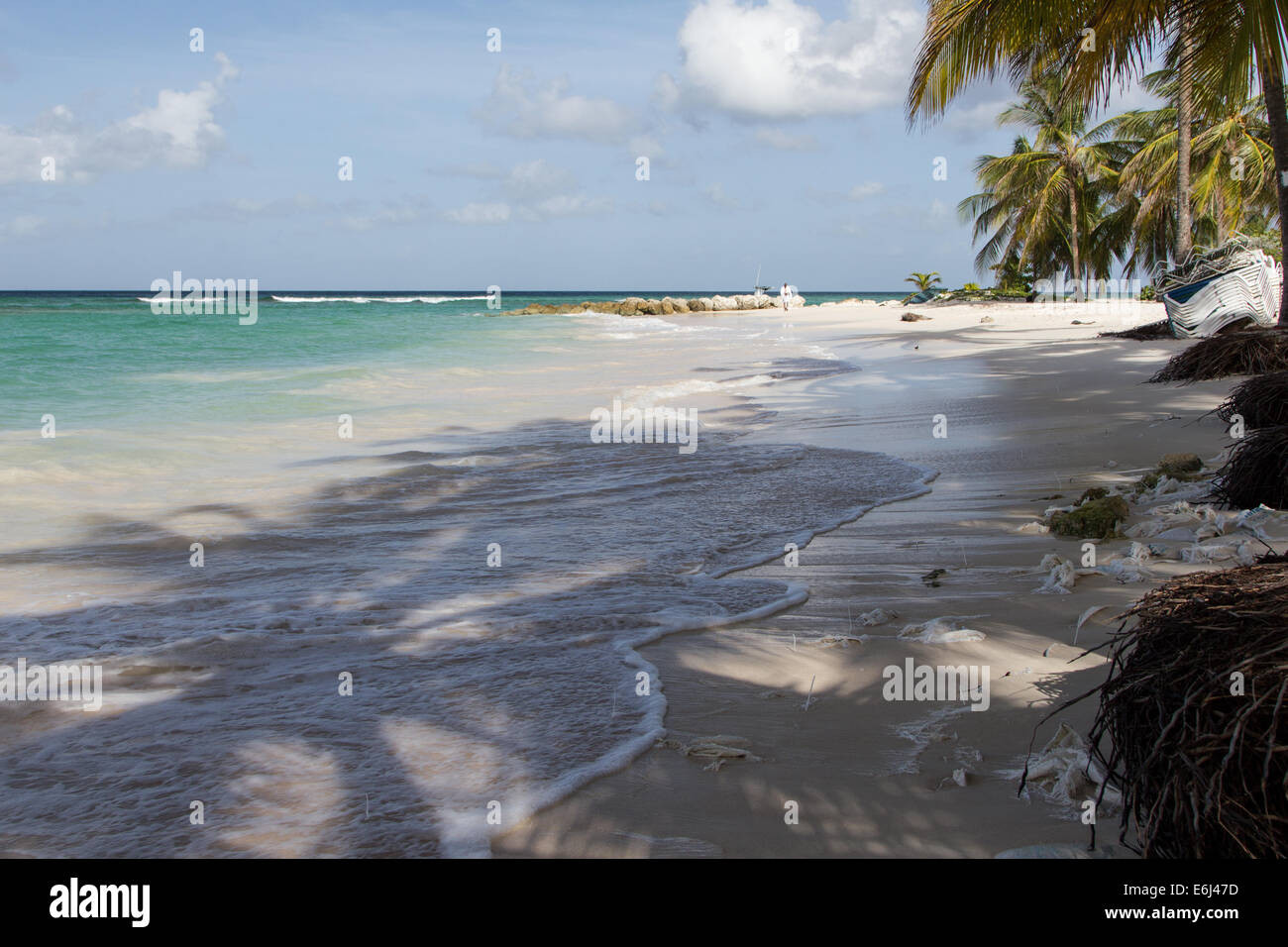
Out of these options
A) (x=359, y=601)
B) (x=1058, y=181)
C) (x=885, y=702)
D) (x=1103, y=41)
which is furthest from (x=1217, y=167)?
(x=359, y=601)

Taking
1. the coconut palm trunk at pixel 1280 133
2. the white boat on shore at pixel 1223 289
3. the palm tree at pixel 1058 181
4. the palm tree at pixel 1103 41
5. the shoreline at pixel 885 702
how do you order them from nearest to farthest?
the shoreline at pixel 885 702 < the palm tree at pixel 1103 41 < the coconut palm trunk at pixel 1280 133 < the white boat on shore at pixel 1223 289 < the palm tree at pixel 1058 181

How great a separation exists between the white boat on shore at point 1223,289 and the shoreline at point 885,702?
6.95 metres

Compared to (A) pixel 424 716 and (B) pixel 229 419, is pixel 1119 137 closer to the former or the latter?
(B) pixel 229 419

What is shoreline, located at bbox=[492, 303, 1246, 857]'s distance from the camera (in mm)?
2426

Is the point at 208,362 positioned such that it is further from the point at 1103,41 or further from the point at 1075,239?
the point at 1075,239

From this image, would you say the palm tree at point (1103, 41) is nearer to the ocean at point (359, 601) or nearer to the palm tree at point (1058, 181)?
the ocean at point (359, 601)

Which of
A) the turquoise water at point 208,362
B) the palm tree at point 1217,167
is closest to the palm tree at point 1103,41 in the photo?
the turquoise water at point 208,362

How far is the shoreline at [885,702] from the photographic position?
243 centimetres

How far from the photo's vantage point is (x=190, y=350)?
2512 centimetres

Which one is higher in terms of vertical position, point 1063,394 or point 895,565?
point 1063,394

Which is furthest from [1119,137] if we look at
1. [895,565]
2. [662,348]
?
[895,565]

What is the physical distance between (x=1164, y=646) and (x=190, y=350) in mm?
27300

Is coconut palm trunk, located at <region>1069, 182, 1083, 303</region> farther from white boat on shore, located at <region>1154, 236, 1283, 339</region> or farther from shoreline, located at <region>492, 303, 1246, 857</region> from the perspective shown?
shoreline, located at <region>492, 303, 1246, 857</region>

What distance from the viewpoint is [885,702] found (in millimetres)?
3215
